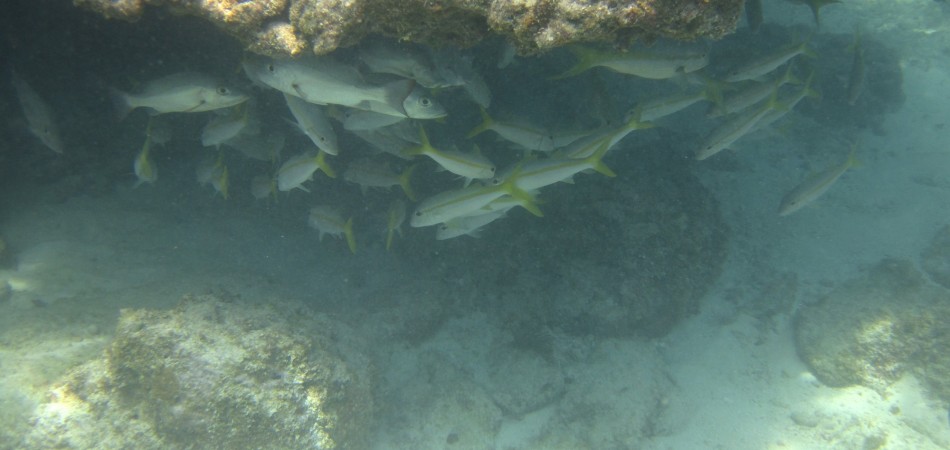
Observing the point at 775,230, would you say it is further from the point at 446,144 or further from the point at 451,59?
the point at 451,59

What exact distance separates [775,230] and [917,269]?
5.84 feet

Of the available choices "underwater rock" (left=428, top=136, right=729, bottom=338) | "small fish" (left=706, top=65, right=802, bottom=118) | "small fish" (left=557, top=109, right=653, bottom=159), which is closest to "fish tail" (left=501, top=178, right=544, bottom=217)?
"small fish" (left=557, top=109, right=653, bottom=159)

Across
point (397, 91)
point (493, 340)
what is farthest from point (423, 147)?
point (493, 340)

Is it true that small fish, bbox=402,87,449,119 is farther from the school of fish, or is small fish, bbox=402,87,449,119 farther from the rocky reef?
the rocky reef

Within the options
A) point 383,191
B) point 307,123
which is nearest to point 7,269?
point 307,123

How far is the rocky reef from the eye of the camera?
2.51m

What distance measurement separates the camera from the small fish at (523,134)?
15.3 ft

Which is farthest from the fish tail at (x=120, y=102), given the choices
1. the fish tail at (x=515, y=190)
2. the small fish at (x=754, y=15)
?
the small fish at (x=754, y=15)

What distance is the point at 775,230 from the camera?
24.3ft

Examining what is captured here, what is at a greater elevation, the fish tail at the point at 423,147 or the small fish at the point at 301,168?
the fish tail at the point at 423,147

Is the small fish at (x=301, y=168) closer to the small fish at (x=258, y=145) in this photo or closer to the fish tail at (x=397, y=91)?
the small fish at (x=258, y=145)

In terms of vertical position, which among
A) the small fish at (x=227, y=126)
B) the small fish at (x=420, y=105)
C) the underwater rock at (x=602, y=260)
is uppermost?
the small fish at (x=420, y=105)

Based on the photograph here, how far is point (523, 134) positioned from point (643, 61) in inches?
52.2

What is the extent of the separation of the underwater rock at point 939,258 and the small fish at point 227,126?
9046 mm
